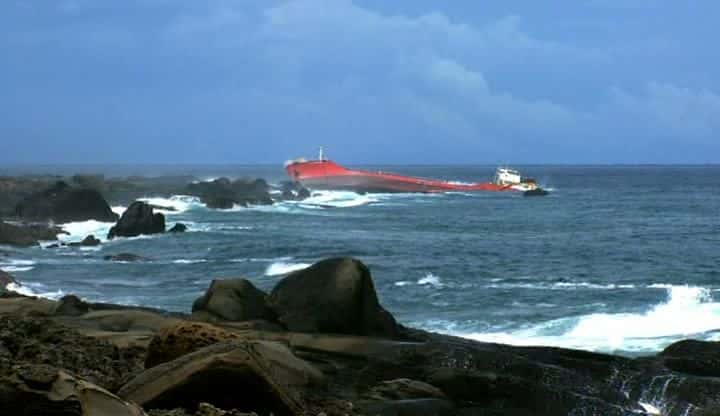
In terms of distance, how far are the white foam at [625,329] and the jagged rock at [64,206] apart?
37.4 m

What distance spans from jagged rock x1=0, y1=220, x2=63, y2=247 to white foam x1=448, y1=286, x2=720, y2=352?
28.0 meters

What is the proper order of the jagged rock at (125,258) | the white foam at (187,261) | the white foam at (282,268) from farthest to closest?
the jagged rock at (125,258) < the white foam at (187,261) < the white foam at (282,268)

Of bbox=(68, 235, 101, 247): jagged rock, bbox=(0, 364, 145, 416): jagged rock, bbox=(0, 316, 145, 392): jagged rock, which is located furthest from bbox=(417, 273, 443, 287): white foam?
bbox=(0, 364, 145, 416): jagged rock

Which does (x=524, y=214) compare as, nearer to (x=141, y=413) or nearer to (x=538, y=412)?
(x=538, y=412)

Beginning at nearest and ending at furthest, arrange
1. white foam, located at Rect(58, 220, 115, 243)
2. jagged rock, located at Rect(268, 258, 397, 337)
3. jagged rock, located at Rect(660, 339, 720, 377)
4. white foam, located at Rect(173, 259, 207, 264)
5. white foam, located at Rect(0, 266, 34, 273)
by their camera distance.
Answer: jagged rock, located at Rect(660, 339, 720, 377) → jagged rock, located at Rect(268, 258, 397, 337) → white foam, located at Rect(0, 266, 34, 273) → white foam, located at Rect(173, 259, 207, 264) → white foam, located at Rect(58, 220, 115, 243)

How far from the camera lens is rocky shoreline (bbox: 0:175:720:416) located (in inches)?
301

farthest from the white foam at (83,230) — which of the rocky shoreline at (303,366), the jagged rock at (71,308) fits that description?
the rocky shoreline at (303,366)

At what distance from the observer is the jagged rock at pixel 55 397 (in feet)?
19.3

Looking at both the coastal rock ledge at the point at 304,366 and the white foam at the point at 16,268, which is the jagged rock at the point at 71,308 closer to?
the coastal rock ledge at the point at 304,366

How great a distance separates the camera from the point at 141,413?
20.0 ft

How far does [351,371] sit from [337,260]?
8.93ft

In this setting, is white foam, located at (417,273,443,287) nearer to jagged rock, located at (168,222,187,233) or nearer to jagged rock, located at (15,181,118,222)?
jagged rock, located at (168,222,187,233)

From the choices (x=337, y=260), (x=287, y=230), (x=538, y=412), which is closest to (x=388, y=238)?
(x=287, y=230)

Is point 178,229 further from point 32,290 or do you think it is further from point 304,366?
point 304,366
